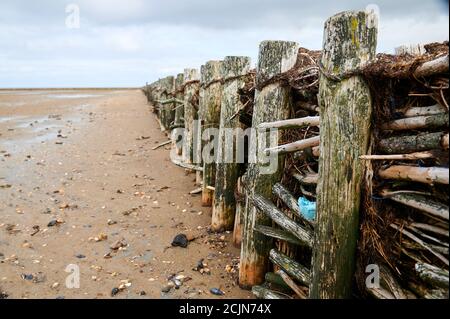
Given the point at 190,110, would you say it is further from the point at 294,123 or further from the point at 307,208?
the point at 307,208

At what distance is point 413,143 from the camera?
7.20 feet

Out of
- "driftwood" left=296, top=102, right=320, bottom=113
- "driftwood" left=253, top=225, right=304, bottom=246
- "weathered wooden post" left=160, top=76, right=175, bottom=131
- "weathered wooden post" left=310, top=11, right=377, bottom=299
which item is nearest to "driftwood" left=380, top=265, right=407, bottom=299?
"weathered wooden post" left=310, top=11, right=377, bottom=299

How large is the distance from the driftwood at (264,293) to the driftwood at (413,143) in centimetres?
158

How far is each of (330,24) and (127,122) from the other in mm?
11685

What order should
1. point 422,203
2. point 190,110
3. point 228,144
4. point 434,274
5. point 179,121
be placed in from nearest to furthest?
1. point 434,274
2. point 422,203
3. point 228,144
4. point 190,110
5. point 179,121

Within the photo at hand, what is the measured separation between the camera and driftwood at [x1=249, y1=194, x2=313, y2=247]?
290 cm

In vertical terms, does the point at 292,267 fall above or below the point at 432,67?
below

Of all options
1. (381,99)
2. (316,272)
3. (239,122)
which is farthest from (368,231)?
(239,122)

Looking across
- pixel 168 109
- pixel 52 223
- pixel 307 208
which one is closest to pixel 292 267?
pixel 307 208

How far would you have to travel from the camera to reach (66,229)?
5.25 meters

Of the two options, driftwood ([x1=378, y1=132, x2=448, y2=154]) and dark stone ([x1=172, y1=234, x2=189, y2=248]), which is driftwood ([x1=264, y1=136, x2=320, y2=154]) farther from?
dark stone ([x1=172, y1=234, x2=189, y2=248])

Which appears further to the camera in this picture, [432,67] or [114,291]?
[114,291]

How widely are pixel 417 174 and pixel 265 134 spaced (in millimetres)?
1643

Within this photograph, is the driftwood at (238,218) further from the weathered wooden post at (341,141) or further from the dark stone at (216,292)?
the weathered wooden post at (341,141)
